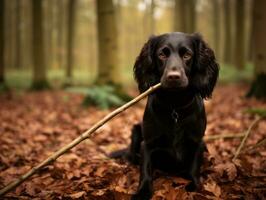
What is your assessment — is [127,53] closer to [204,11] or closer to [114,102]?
[204,11]

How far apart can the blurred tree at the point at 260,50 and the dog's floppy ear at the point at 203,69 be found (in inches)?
223

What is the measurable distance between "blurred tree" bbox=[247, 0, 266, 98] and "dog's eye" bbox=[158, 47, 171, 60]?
606 cm

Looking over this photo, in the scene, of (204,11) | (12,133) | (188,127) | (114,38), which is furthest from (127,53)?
(188,127)

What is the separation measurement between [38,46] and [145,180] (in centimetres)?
1184

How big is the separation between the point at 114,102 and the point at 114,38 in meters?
1.80

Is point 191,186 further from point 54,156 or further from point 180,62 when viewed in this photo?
point 54,156

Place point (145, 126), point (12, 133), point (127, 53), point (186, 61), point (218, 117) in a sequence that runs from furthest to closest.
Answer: point (127, 53)
point (218, 117)
point (12, 133)
point (145, 126)
point (186, 61)

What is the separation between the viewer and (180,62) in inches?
133

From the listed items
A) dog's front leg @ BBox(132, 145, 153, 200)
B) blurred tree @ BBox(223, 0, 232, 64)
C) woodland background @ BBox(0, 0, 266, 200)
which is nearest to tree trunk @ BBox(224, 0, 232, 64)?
blurred tree @ BBox(223, 0, 232, 64)

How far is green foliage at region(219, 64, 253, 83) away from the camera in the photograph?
1608cm

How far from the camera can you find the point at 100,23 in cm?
1005

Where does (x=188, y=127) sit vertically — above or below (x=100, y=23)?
below

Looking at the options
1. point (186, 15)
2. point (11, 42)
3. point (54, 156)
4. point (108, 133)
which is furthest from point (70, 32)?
point (54, 156)

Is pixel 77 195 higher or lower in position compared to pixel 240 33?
lower
